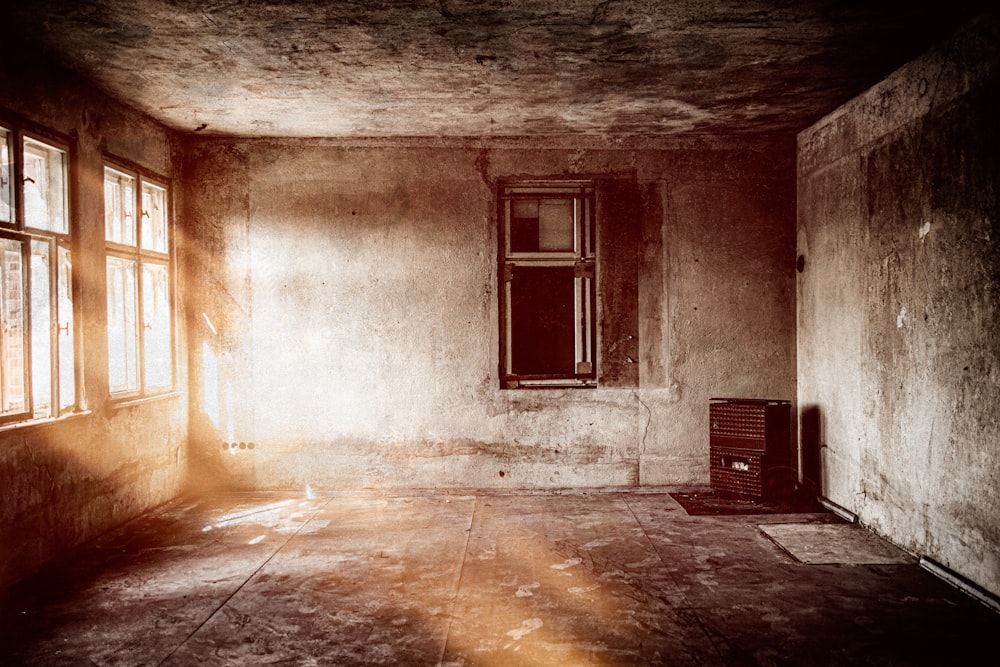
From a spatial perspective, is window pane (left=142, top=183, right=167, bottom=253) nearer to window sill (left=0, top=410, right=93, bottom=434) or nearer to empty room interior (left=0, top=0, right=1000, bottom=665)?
empty room interior (left=0, top=0, right=1000, bottom=665)

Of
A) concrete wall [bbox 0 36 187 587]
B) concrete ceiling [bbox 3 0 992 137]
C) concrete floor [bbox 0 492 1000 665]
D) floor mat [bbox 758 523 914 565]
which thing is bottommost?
floor mat [bbox 758 523 914 565]

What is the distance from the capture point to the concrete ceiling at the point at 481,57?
345 centimetres

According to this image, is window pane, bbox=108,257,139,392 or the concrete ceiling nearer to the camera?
the concrete ceiling

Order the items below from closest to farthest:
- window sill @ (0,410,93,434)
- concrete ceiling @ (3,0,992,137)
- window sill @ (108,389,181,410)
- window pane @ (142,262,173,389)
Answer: concrete ceiling @ (3,0,992,137), window sill @ (0,410,93,434), window sill @ (108,389,181,410), window pane @ (142,262,173,389)

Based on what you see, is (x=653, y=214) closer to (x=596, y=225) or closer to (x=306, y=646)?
(x=596, y=225)

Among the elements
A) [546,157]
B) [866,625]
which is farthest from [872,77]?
[866,625]

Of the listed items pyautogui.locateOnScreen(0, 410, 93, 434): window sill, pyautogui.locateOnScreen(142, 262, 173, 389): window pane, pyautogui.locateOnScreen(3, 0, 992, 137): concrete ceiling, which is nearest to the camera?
pyautogui.locateOnScreen(3, 0, 992, 137): concrete ceiling

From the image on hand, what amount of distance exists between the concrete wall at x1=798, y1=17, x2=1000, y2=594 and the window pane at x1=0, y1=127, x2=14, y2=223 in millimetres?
5623

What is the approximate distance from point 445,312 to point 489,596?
298 centimetres

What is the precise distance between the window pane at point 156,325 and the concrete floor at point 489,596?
3.90 feet

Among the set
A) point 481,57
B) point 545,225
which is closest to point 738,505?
point 545,225

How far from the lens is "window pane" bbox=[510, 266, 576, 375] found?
618cm

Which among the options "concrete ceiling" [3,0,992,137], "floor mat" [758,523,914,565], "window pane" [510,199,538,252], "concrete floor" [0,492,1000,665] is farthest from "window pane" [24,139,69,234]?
"floor mat" [758,523,914,565]

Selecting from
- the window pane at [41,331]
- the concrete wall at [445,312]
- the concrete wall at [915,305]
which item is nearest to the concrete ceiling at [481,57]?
the concrete wall at [915,305]
